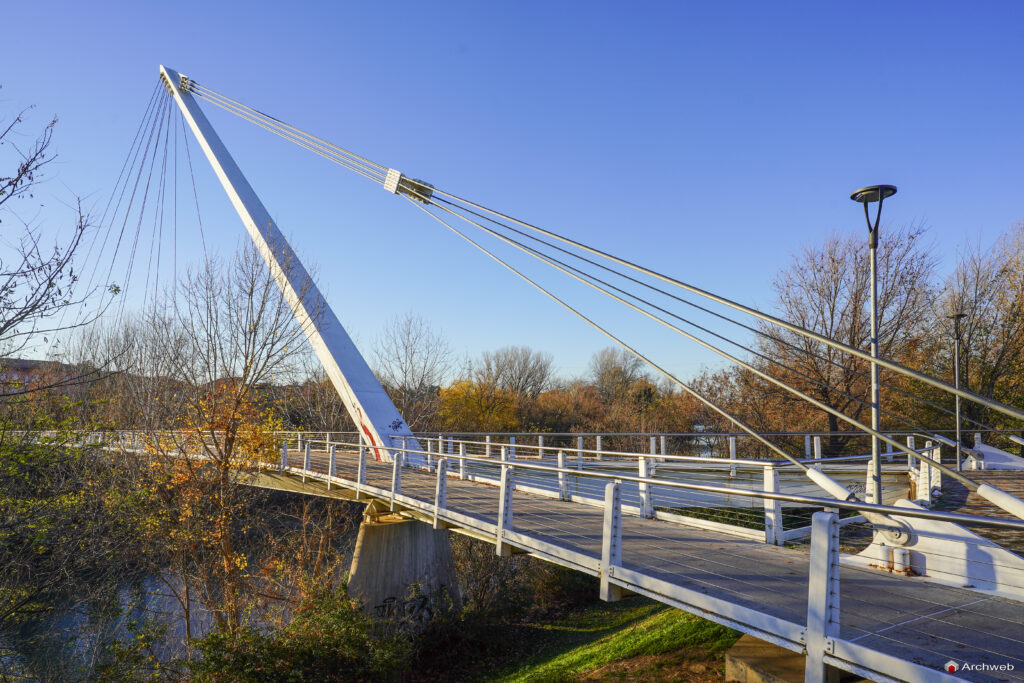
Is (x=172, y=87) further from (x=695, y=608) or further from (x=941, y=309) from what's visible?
(x=941, y=309)

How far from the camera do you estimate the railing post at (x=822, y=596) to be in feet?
12.3

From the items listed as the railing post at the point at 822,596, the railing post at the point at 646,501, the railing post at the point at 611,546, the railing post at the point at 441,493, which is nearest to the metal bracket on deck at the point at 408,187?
the railing post at the point at 441,493

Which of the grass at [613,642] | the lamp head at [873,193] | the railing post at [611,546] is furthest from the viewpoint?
the grass at [613,642]

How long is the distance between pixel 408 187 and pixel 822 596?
11466 millimetres

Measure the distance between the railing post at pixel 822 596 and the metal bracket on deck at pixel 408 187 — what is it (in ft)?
33.4

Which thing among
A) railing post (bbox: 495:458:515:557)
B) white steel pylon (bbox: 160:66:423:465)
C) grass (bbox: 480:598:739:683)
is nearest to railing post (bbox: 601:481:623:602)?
railing post (bbox: 495:458:515:557)

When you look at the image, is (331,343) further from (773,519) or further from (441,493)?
(773,519)

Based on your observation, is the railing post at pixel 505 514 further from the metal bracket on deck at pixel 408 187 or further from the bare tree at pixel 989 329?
the bare tree at pixel 989 329

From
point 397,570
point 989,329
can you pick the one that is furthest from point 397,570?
point 989,329

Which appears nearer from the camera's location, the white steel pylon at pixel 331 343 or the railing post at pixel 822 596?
the railing post at pixel 822 596

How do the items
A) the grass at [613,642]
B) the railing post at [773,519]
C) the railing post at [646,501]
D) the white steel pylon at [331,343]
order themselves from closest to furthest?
the railing post at [773,519] < the grass at [613,642] < the railing post at [646,501] < the white steel pylon at [331,343]

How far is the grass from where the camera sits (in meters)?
8.04

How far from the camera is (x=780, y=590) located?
189 inches

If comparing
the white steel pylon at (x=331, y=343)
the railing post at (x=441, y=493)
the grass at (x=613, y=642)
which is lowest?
the grass at (x=613, y=642)
